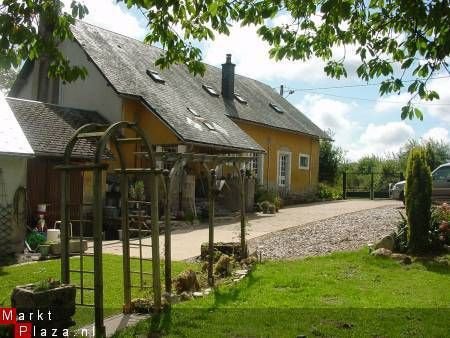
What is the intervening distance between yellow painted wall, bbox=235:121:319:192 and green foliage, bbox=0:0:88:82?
20.5 m

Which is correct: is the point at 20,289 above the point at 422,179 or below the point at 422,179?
below

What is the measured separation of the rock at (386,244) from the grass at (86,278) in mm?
4077

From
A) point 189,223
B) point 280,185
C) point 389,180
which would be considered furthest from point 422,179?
point 389,180

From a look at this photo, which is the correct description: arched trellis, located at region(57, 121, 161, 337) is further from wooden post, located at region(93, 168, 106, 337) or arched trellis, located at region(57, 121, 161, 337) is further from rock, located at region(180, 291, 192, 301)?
rock, located at region(180, 291, 192, 301)

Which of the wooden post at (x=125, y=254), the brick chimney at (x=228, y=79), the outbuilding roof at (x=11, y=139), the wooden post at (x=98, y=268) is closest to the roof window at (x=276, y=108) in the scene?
the brick chimney at (x=228, y=79)

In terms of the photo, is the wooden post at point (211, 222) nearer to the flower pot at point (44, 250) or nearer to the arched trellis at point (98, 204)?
the arched trellis at point (98, 204)

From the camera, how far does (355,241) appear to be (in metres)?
13.4

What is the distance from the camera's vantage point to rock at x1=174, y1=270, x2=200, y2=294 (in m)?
8.23

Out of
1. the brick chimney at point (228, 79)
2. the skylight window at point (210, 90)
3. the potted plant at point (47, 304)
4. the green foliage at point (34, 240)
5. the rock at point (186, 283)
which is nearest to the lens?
the potted plant at point (47, 304)

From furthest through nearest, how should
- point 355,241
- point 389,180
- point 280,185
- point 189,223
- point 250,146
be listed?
1. point 389,180
2. point 280,185
3. point 250,146
4. point 189,223
5. point 355,241

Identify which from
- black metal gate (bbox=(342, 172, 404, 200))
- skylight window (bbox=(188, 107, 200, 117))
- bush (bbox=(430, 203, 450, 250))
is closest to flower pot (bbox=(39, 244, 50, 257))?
bush (bbox=(430, 203, 450, 250))

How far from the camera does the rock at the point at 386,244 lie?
38.5 ft

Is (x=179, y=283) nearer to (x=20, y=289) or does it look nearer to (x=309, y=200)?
(x=20, y=289)

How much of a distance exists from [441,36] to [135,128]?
3.81 meters
